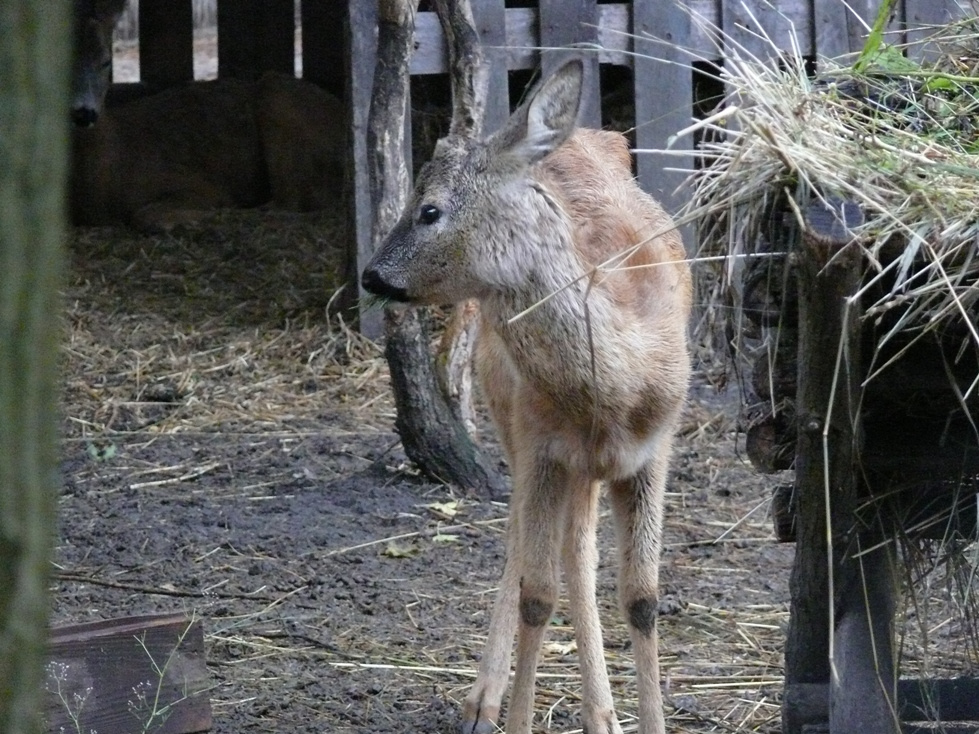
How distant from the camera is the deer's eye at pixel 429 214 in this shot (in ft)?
15.0

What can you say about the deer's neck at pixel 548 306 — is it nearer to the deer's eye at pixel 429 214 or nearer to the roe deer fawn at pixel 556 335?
the roe deer fawn at pixel 556 335

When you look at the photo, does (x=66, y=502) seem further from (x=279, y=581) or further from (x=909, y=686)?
(x=909, y=686)

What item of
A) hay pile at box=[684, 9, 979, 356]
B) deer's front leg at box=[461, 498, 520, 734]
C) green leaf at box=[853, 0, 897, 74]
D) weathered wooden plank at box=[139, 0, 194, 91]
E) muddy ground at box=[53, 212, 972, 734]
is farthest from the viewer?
weathered wooden plank at box=[139, 0, 194, 91]

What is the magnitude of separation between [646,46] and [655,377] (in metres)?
4.80

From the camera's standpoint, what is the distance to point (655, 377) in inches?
180

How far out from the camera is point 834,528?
357 cm

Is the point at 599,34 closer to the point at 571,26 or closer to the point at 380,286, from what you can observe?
the point at 571,26

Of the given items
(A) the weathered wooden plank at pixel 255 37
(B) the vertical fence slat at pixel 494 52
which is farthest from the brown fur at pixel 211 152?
(B) the vertical fence slat at pixel 494 52

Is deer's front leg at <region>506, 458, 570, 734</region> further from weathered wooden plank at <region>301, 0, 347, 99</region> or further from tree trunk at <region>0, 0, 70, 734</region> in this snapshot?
weathered wooden plank at <region>301, 0, 347, 99</region>

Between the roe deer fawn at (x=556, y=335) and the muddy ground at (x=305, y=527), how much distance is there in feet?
1.40

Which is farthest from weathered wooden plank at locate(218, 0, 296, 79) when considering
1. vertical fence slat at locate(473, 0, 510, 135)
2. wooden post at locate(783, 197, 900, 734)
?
wooden post at locate(783, 197, 900, 734)

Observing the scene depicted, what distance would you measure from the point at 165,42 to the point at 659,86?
19.4ft

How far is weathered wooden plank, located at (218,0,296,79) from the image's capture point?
1262 centimetres

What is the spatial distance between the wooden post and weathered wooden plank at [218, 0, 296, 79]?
398 inches
